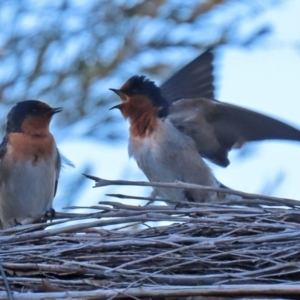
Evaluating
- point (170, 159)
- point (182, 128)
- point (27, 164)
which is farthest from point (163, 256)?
point (182, 128)

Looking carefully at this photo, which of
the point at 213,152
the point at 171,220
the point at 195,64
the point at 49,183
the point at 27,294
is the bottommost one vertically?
the point at 27,294

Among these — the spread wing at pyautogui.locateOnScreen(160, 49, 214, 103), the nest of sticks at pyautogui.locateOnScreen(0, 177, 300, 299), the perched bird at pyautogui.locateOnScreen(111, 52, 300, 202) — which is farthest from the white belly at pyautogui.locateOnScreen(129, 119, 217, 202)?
the nest of sticks at pyautogui.locateOnScreen(0, 177, 300, 299)

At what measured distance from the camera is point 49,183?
4.48 m

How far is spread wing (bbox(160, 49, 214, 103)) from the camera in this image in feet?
15.0

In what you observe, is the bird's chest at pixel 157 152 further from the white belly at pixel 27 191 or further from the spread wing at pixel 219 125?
the white belly at pixel 27 191

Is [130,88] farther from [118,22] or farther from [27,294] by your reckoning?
[27,294]

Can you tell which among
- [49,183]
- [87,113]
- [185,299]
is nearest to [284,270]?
[185,299]

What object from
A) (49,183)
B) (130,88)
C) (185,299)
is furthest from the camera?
(130,88)

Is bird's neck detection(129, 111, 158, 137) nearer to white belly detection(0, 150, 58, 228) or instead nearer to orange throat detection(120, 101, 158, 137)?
orange throat detection(120, 101, 158, 137)

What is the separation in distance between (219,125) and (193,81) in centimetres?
25

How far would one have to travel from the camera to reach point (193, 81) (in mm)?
4684

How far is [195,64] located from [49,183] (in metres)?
0.88

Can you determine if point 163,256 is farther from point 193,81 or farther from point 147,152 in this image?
point 193,81

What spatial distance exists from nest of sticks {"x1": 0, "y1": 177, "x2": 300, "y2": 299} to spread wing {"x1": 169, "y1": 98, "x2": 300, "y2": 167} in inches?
60.2
